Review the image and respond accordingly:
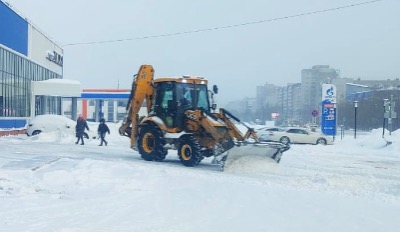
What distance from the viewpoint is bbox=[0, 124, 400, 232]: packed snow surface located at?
302 inches

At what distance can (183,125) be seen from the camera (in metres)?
17.0

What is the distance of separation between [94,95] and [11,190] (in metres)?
58.6

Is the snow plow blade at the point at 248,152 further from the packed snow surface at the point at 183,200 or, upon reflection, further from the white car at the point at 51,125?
the white car at the point at 51,125

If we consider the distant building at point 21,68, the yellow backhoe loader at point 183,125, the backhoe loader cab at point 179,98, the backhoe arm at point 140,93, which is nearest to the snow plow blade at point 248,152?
the yellow backhoe loader at point 183,125

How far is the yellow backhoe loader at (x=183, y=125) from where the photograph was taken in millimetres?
16094

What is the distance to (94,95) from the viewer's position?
67.6 metres

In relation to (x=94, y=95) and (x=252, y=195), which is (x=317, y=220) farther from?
(x=94, y=95)

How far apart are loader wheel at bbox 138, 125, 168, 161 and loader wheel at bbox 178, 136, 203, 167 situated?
102 cm

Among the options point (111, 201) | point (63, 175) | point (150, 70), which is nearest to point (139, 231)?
point (111, 201)

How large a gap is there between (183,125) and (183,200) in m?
7.43

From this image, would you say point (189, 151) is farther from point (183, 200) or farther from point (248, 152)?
point (183, 200)

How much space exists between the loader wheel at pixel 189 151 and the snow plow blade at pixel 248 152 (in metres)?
0.62

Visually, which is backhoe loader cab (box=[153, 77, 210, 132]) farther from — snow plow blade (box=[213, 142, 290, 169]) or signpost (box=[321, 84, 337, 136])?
signpost (box=[321, 84, 337, 136])

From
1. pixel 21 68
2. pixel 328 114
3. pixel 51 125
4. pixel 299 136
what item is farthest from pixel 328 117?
pixel 21 68
